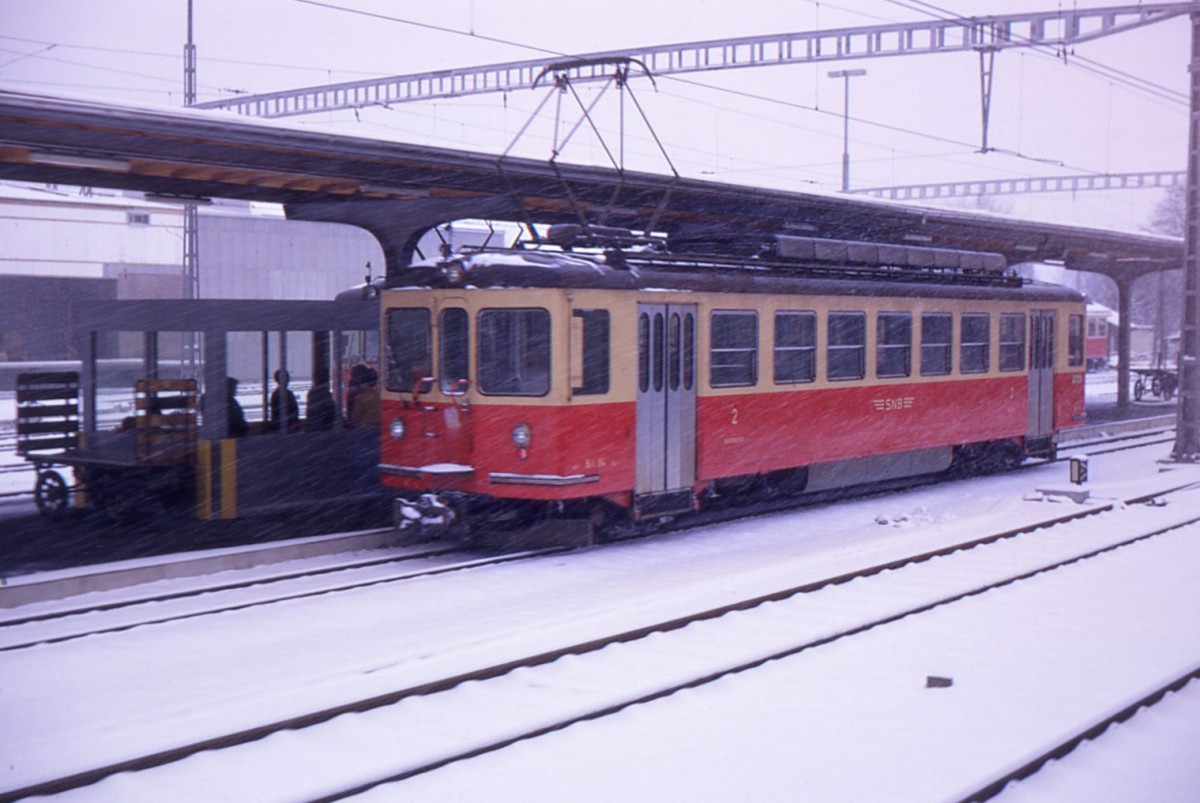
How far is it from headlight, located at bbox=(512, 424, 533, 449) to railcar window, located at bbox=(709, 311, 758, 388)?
220 centimetres

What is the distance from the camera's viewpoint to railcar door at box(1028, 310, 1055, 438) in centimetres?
1777

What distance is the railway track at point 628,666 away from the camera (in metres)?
5.96

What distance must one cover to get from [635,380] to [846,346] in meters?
3.61

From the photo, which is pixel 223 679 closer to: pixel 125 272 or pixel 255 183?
pixel 255 183

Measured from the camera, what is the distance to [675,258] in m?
12.1

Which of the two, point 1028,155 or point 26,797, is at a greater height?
point 1028,155

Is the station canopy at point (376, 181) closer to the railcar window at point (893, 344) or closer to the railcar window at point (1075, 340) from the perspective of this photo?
the railcar window at point (893, 344)

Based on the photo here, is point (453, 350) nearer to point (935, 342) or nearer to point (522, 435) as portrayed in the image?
point (522, 435)

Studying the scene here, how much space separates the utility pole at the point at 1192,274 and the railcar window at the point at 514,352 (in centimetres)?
1140

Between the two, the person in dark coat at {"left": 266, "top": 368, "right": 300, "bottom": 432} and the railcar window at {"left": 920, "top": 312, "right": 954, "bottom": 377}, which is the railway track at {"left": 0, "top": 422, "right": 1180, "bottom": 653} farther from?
the railcar window at {"left": 920, "top": 312, "right": 954, "bottom": 377}

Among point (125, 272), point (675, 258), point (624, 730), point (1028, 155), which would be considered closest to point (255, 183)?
point (675, 258)

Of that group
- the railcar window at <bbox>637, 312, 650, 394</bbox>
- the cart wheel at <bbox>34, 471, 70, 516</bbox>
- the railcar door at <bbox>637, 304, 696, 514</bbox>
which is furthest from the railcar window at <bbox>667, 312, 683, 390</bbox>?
the cart wheel at <bbox>34, 471, 70, 516</bbox>

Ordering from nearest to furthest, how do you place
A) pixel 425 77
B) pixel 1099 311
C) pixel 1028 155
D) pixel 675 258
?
pixel 675 258
pixel 425 77
pixel 1028 155
pixel 1099 311

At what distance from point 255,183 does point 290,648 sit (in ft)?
24.4
